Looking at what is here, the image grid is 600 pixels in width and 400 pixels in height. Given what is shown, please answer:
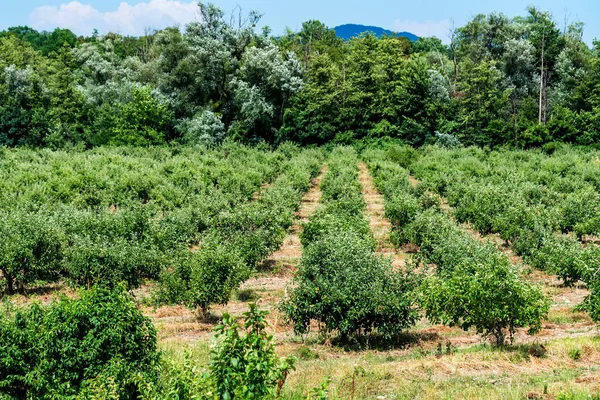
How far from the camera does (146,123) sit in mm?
66812

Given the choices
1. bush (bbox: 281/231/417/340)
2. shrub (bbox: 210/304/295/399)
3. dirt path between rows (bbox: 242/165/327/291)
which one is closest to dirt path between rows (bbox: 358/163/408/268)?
bush (bbox: 281/231/417/340)

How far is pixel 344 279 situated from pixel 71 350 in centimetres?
781

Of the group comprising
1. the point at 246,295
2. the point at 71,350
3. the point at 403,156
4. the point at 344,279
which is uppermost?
the point at 403,156

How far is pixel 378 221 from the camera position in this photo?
1383 inches

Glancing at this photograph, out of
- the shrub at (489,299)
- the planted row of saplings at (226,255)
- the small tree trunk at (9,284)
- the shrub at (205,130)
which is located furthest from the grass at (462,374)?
the shrub at (205,130)

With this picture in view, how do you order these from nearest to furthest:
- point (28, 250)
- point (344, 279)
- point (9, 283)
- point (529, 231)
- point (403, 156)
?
1. point (344, 279)
2. point (28, 250)
3. point (9, 283)
4. point (529, 231)
5. point (403, 156)

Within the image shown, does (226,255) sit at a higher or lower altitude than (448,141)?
lower

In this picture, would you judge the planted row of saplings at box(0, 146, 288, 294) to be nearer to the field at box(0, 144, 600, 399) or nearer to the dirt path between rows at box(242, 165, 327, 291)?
the field at box(0, 144, 600, 399)

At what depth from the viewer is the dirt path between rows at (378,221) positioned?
27.7m

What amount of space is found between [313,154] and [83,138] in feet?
96.9

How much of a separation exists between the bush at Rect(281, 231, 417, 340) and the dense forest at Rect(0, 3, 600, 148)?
50.5 m

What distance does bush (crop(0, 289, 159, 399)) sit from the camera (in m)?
9.55

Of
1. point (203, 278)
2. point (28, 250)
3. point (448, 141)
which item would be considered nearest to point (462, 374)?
point (203, 278)

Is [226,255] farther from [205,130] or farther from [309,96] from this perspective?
[309,96]
